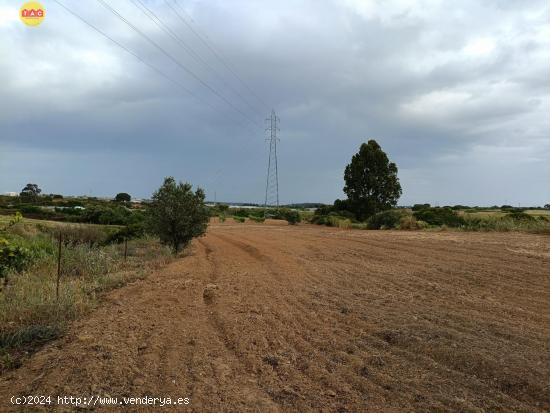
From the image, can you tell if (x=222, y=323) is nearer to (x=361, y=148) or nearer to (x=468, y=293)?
(x=468, y=293)

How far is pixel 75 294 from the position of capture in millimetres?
8727

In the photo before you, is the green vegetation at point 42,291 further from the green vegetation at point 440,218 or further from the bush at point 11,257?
the green vegetation at point 440,218

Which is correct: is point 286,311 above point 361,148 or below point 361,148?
below

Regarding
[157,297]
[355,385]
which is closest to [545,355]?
[355,385]

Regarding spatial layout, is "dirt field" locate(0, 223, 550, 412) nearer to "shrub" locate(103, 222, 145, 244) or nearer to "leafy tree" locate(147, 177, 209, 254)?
"leafy tree" locate(147, 177, 209, 254)

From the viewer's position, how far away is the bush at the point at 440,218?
123 ft

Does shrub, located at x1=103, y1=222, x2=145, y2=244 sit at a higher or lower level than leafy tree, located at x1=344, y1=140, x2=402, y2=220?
lower

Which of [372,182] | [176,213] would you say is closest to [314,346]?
[176,213]

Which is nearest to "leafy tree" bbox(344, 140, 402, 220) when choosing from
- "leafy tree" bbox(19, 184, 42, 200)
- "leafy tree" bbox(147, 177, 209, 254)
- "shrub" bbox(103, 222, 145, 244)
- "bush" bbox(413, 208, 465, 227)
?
"bush" bbox(413, 208, 465, 227)

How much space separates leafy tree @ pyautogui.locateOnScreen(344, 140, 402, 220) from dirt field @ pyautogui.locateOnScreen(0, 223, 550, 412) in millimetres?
40709

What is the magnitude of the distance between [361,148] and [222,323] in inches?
1886

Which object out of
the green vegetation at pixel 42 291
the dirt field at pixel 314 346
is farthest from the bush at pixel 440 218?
the green vegetation at pixel 42 291

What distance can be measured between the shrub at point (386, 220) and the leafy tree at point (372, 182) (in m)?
13.0

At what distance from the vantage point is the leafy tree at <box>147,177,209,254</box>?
18531mm
